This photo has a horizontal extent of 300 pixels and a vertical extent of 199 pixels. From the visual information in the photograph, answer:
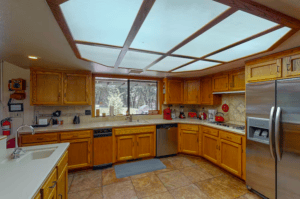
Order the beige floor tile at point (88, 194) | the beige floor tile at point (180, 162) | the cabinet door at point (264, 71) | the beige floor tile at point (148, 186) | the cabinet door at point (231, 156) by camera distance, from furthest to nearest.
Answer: the beige floor tile at point (180, 162)
the cabinet door at point (231, 156)
the beige floor tile at point (148, 186)
the beige floor tile at point (88, 194)
the cabinet door at point (264, 71)

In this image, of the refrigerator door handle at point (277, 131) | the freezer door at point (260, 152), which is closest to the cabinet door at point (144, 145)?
the freezer door at point (260, 152)

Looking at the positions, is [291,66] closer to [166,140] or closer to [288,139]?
[288,139]

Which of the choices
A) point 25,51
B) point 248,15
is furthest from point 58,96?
point 248,15

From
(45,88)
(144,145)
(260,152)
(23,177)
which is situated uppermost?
(45,88)

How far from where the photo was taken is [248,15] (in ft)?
3.32

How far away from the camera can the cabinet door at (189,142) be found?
10.8 ft

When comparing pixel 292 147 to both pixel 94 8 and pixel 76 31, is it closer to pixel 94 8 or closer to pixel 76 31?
pixel 94 8

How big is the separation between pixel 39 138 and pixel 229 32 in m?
3.29

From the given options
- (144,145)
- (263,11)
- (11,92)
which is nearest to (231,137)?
(144,145)

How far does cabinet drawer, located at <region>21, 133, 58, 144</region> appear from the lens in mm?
2355

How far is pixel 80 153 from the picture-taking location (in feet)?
8.68

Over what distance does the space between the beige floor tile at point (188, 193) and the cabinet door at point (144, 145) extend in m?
1.15

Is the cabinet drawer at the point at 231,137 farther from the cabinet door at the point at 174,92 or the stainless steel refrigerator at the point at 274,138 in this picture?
the cabinet door at the point at 174,92

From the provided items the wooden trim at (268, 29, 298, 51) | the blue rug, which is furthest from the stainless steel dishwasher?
the wooden trim at (268, 29, 298, 51)
